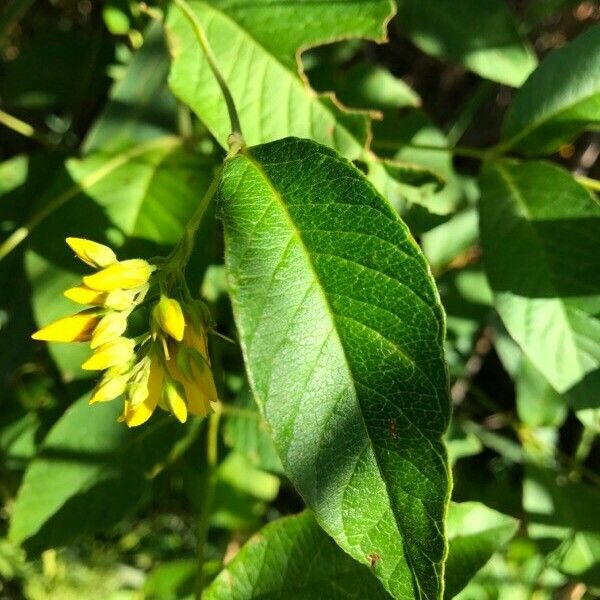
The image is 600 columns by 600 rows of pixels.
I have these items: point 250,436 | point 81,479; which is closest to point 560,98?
point 250,436

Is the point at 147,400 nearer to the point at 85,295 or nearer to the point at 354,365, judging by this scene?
the point at 85,295

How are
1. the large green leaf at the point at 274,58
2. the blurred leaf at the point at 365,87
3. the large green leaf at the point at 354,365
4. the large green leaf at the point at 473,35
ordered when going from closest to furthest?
the large green leaf at the point at 354,365
the large green leaf at the point at 274,58
the large green leaf at the point at 473,35
the blurred leaf at the point at 365,87

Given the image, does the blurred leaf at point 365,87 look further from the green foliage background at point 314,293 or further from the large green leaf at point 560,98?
the large green leaf at point 560,98

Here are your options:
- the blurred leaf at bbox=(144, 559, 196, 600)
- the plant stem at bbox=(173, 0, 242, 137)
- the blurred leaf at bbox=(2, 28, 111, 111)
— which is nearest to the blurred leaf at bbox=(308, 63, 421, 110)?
the plant stem at bbox=(173, 0, 242, 137)

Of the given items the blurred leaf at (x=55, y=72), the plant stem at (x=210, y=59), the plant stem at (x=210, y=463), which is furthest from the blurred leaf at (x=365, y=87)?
the plant stem at (x=210, y=463)

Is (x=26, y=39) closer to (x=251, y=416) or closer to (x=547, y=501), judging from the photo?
(x=251, y=416)
